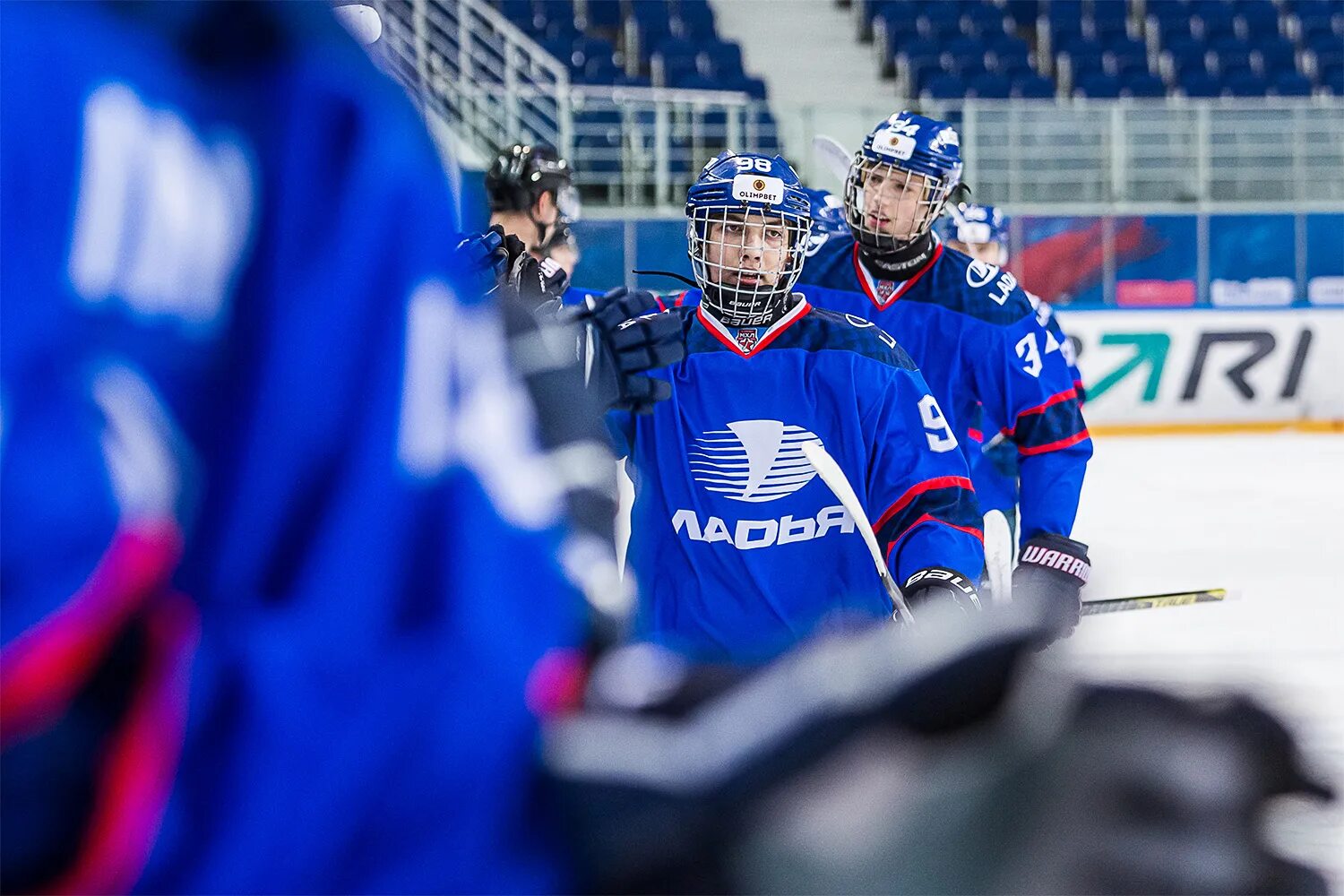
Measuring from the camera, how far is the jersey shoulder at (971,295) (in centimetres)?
391

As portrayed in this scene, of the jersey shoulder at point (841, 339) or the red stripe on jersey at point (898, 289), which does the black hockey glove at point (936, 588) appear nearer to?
the jersey shoulder at point (841, 339)

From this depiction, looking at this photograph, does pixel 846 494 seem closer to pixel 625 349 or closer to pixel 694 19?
pixel 625 349

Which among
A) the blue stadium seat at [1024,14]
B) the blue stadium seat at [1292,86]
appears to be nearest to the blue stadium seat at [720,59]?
the blue stadium seat at [1024,14]

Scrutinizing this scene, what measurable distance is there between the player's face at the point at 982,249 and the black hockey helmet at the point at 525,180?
2.08m

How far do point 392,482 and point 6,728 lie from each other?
4.7 inches

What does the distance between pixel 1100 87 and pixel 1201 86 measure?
0.92m

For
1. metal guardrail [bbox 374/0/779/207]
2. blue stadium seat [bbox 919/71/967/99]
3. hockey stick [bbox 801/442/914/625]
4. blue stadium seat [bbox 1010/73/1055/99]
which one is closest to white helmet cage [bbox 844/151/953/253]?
hockey stick [bbox 801/442/914/625]

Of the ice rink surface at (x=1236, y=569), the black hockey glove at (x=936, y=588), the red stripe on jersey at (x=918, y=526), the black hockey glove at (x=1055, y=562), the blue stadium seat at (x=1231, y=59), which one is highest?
the blue stadium seat at (x=1231, y=59)

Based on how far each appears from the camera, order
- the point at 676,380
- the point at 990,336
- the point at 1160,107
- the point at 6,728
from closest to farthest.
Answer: the point at 6,728 < the point at 676,380 < the point at 990,336 < the point at 1160,107

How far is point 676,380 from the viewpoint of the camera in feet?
9.82

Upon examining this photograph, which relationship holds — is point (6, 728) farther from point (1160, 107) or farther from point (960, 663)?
point (1160, 107)

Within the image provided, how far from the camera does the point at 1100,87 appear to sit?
49.2 feet

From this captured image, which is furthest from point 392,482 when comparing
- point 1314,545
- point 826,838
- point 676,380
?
point 1314,545

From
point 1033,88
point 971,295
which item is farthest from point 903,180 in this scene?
point 1033,88
